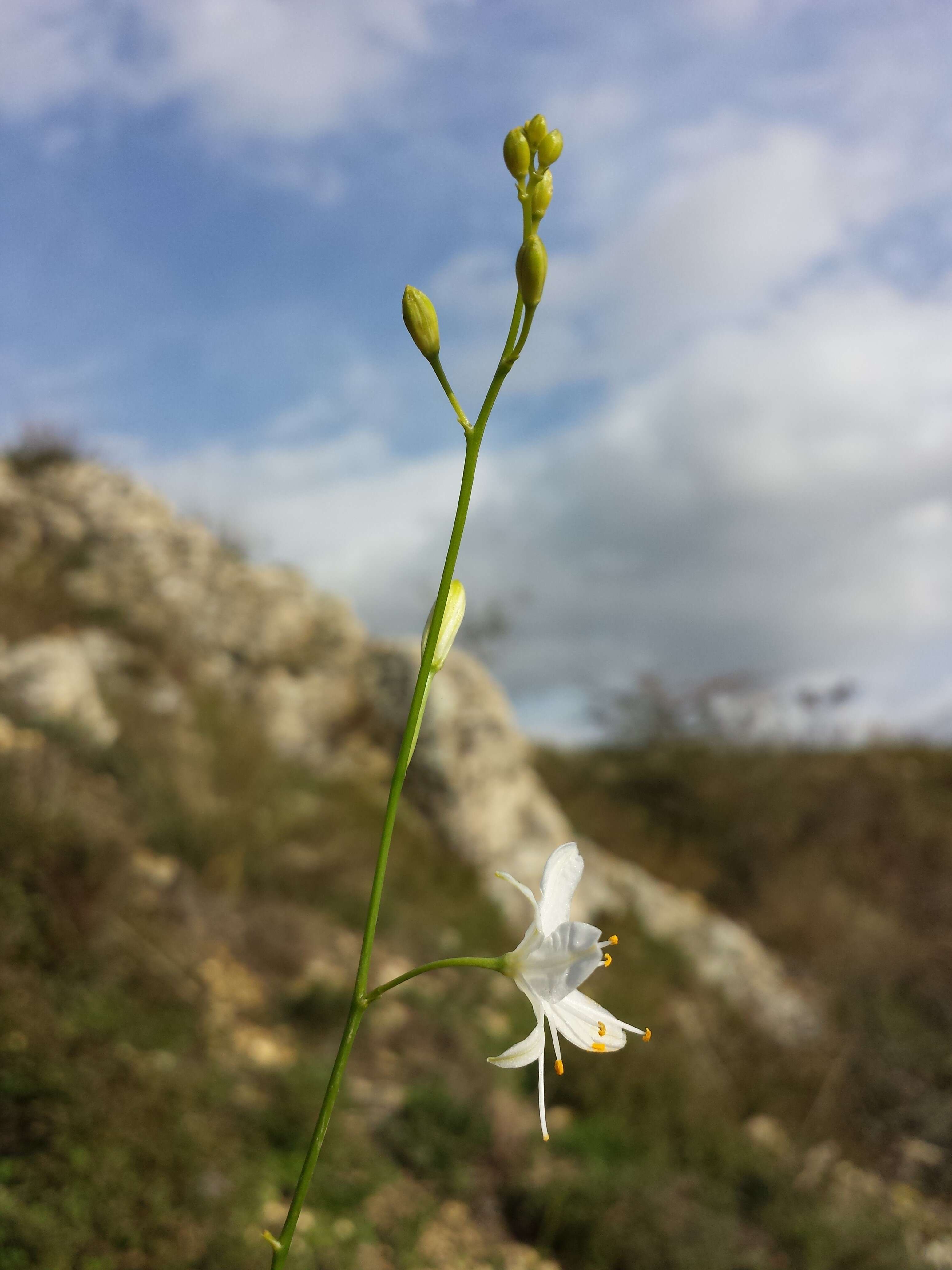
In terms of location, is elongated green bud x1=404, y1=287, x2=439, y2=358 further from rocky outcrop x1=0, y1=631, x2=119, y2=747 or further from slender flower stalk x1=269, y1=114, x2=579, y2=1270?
rocky outcrop x1=0, y1=631, x2=119, y2=747

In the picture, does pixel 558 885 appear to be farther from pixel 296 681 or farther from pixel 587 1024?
pixel 296 681

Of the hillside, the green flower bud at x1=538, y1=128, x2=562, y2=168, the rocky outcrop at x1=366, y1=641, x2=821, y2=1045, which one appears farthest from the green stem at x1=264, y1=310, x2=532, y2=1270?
the rocky outcrop at x1=366, y1=641, x2=821, y2=1045

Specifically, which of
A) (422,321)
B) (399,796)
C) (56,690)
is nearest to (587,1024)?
(399,796)

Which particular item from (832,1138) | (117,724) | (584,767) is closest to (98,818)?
(117,724)

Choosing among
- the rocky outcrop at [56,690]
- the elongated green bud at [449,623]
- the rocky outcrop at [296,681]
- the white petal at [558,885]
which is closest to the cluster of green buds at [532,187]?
the elongated green bud at [449,623]

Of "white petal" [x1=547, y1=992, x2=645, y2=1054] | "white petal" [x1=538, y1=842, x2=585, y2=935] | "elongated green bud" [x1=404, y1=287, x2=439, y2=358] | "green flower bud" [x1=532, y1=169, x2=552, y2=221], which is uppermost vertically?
"green flower bud" [x1=532, y1=169, x2=552, y2=221]

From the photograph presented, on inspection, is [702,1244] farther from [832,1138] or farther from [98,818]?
[98,818]
